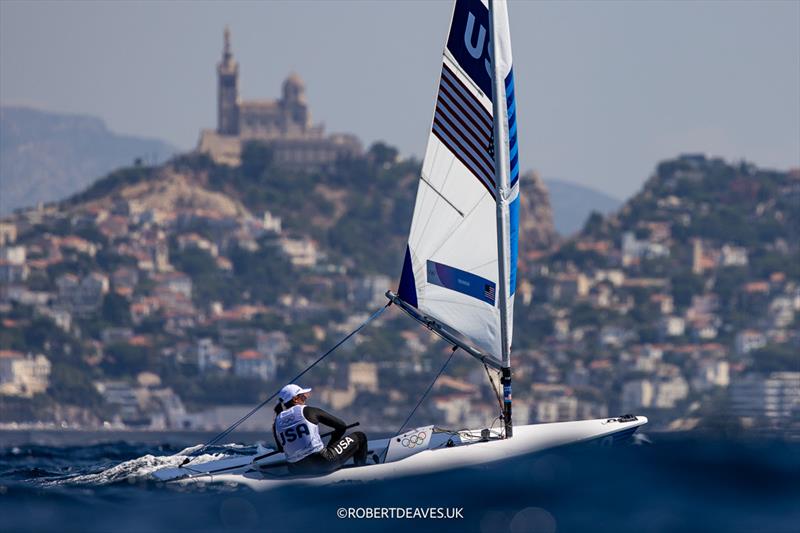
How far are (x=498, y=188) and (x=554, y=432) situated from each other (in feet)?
12.0

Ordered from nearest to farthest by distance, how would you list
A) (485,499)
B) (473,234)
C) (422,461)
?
(485,499) < (422,461) < (473,234)

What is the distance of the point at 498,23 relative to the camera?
2741 cm

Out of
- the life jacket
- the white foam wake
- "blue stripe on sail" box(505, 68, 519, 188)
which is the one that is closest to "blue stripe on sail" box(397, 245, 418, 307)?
"blue stripe on sail" box(505, 68, 519, 188)

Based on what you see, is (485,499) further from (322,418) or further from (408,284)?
(408,284)

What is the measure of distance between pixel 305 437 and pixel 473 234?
4357 mm

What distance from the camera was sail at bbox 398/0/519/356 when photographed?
27.6 metres

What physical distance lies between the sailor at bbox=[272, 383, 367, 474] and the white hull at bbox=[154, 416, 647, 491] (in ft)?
0.51

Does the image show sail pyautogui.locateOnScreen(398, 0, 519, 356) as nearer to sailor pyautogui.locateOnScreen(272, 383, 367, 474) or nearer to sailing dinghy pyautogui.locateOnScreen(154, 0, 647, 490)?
sailing dinghy pyautogui.locateOnScreen(154, 0, 647, 490)

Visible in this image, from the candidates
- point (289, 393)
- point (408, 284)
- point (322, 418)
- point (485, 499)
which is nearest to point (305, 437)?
point (322, 418)

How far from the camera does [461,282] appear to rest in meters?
27.9

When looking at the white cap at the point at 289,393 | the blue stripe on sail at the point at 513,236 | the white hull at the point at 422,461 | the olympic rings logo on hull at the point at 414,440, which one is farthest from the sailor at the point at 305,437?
the blue stripe on sail at the point at 513,236

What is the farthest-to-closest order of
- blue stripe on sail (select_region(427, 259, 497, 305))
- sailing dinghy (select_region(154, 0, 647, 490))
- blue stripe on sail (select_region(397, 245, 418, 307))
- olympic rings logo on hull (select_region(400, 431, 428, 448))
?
blue stripe on sail (select_region(397, 245, 418, 307)) < blue stripe on sail (select_region(427, 259, 497, 305)) < sailing dinghy (select_region(154, 0, 647, 490)) < olympic rings logo on hull (select_region(400, 431, 428, 448))

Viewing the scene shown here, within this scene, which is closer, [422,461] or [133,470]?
[422,461]

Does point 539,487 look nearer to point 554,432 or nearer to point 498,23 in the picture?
point 554,432
